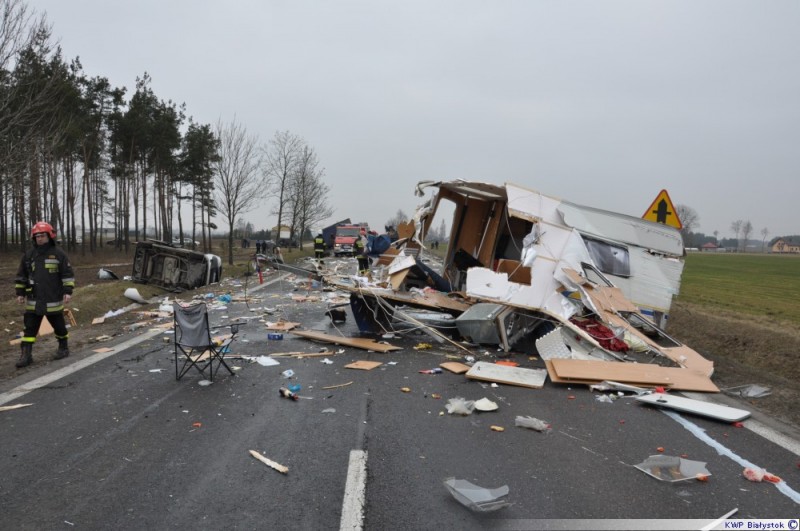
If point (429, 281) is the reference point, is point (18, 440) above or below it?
below

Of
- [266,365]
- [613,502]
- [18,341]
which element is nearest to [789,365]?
[613,502]

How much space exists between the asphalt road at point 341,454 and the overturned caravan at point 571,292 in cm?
180

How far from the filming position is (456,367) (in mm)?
6746

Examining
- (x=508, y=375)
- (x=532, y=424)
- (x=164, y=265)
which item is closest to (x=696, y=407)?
(x=532, y=424)

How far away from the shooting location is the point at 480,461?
12.3 ft

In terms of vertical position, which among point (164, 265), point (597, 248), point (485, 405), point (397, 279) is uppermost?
point (597, 248)

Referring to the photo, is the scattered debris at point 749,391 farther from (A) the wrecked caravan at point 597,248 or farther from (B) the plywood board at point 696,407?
(A) the wrecked caravan at point 597,248

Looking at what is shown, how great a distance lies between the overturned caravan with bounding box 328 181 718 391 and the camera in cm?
726

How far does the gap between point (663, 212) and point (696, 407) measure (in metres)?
5.79

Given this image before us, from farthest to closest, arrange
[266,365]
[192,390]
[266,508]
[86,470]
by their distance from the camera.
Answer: [266,365] < [192,390] < [86,470] < [266,508]

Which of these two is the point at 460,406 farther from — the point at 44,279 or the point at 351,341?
the point at 44,279

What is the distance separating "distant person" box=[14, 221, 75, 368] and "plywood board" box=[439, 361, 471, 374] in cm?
541

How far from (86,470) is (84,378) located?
289 cm

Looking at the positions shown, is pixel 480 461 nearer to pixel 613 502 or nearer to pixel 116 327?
pixel 613 502
